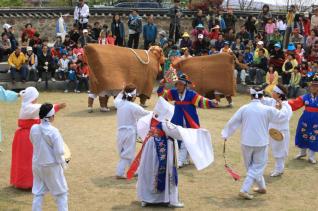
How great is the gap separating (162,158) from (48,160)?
158cm

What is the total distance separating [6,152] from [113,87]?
407 cm

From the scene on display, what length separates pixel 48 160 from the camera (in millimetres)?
7074

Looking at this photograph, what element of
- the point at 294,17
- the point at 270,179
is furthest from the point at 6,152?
the point at 294,17

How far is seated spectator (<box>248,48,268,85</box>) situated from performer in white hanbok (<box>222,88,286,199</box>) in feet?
33.7

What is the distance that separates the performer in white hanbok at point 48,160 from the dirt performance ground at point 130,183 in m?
0.82

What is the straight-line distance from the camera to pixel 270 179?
31.1 feet

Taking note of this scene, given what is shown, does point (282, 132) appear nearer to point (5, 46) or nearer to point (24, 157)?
point (24, 157)

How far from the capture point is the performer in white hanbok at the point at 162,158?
7.86m

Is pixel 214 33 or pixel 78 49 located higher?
pixel 214 33

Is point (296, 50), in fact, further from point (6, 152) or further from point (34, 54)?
point (6, 152)

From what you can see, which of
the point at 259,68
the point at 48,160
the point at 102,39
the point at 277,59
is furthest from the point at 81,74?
the point at 48,160

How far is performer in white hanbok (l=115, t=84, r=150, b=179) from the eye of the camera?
8852 mm

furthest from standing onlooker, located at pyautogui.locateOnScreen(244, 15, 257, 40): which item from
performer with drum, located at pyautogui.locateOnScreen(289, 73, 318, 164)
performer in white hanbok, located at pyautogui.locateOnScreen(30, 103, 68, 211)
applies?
performer in white hanbok, located at pyautogui.locateOnScreen(30, 103, 68, 211)

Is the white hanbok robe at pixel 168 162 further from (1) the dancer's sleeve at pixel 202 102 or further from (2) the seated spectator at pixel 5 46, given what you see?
(2) the seated spectator at pixel 5 46
